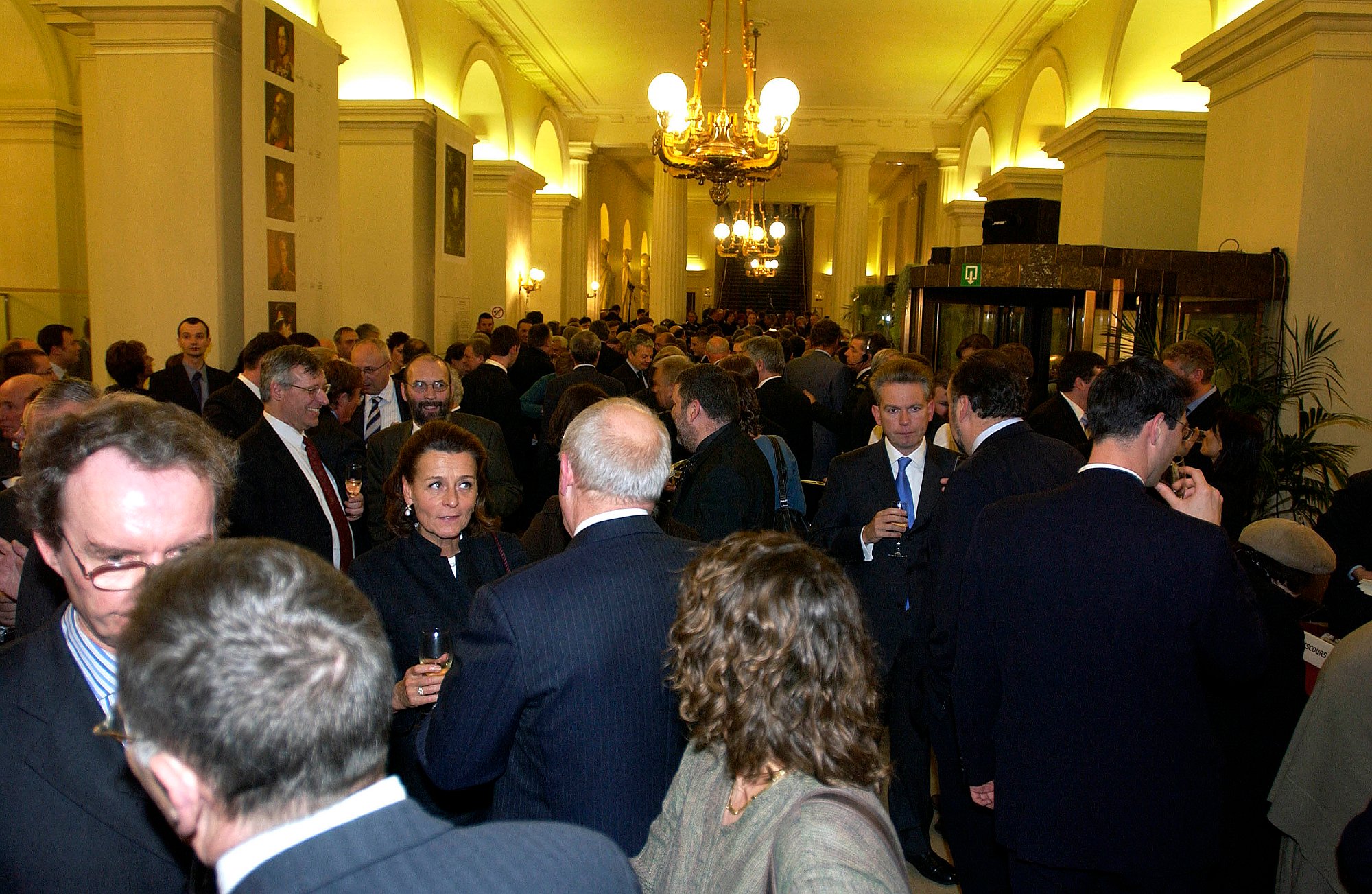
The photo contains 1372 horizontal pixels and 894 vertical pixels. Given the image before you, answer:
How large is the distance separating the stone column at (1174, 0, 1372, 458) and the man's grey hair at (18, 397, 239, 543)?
23.9 feet

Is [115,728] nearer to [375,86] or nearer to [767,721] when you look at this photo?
[767,721]

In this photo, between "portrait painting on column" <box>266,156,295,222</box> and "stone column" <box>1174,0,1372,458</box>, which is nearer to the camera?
"stone column" <box>1174,0,1372,458</box>

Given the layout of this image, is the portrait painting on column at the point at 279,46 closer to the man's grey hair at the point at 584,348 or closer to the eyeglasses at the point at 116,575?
the man's grey hair at the point at 584,348

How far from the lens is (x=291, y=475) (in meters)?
3.68

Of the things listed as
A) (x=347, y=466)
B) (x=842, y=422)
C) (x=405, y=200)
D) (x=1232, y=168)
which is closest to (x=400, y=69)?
(x=405, y=200)

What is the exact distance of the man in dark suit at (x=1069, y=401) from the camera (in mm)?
4859

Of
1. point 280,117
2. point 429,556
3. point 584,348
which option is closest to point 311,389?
point 429,556

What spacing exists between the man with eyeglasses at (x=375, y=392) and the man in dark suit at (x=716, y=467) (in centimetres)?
243

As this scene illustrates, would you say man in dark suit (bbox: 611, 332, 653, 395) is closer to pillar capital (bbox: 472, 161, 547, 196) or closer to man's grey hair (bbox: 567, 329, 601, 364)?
man's grey hair (bbox: 567, 329, 601, 364)

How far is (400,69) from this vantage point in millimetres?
10219

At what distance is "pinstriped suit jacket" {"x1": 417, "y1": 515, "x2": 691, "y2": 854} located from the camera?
6.04ft

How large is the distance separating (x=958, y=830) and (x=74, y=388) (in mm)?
3126

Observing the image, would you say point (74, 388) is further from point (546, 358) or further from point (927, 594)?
point (546, 358)

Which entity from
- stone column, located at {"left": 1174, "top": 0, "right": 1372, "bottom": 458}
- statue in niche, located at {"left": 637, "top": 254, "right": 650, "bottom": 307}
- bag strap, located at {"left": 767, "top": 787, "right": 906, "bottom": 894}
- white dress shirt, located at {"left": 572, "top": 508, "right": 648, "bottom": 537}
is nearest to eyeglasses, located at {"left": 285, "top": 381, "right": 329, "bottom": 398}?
white dress shirt, located at {"left": 572, "top": 508, "right": 648, "bottom": 537}
